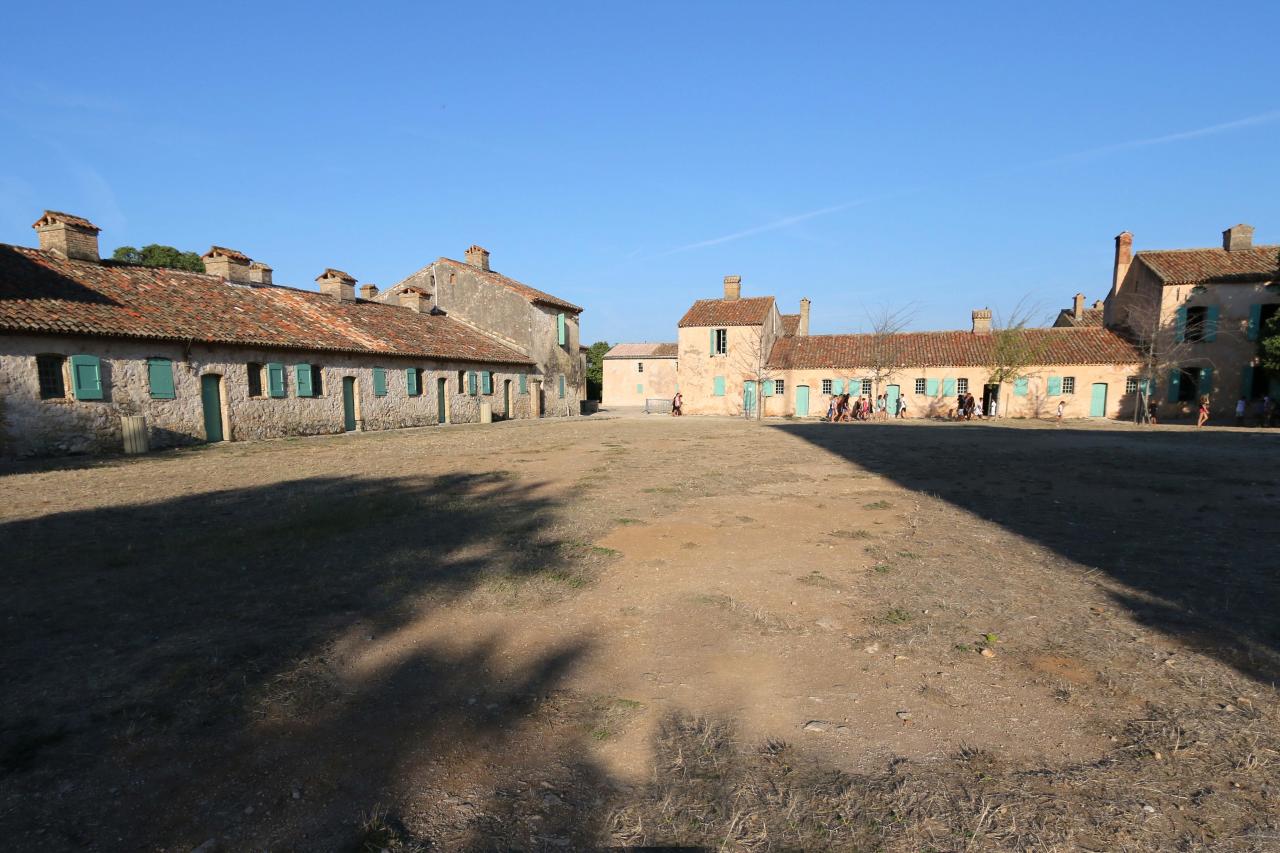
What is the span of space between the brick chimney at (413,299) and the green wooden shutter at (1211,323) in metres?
37.2

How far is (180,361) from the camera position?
1677cm

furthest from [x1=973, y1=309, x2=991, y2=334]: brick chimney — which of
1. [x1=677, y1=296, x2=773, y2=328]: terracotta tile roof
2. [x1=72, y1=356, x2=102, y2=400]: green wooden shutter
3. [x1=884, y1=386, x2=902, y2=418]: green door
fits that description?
[x1=72, y1=356, x2=102, y2=400]: green wooden shutter

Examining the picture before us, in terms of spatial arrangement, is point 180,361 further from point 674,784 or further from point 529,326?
point 674,784

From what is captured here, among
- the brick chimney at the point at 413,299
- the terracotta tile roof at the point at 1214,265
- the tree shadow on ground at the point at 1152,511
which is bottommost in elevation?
the tree shadow on ground at the point at 1152,511

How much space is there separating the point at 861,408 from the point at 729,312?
10384mm

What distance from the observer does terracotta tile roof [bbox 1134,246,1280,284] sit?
27438 mm

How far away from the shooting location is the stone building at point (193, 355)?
566 inches

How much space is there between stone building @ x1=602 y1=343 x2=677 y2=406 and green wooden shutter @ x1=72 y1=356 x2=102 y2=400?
130ft

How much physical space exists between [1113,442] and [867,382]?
694 inches

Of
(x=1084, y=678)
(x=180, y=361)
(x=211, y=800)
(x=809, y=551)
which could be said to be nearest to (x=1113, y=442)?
(x=809, y=551)

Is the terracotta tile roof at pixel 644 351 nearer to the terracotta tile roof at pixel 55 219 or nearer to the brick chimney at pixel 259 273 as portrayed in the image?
the brick chimney at pixel 259 273

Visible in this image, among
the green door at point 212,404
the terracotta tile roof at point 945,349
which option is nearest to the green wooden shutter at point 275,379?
the green door at point 212,404

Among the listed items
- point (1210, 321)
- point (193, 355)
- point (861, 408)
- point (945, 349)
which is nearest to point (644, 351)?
point (861, 408)

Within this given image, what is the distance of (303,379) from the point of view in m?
20.2
